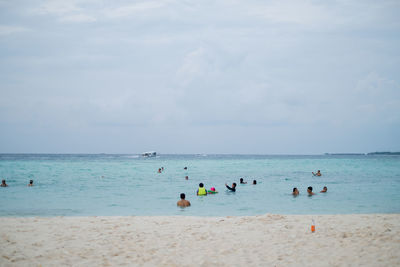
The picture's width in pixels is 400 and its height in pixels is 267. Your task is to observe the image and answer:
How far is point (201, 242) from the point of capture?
9.93m

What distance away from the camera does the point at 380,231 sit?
1068 centimetres

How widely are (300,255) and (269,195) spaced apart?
1490cm

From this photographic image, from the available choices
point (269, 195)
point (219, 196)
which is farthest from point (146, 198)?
point (269, 195)

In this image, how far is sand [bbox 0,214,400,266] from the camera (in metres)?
8.33

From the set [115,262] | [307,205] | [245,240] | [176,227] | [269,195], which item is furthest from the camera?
[269,195]

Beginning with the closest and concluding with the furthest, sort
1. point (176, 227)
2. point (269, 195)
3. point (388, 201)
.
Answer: point (176, 227) < point (388, 201) < point (269, 195)

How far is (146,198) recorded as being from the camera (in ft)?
71.8

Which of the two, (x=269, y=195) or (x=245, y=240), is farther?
(x=269, y=195)

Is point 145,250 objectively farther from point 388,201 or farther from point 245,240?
point 388,201

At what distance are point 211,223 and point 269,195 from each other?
1175cm

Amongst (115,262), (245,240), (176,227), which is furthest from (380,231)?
(115,262)

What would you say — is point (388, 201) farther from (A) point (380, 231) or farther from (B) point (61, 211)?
(B) point (61, 211)

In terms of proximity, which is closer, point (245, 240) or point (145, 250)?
point (145, 250)

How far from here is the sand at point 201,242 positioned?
27.3ft
